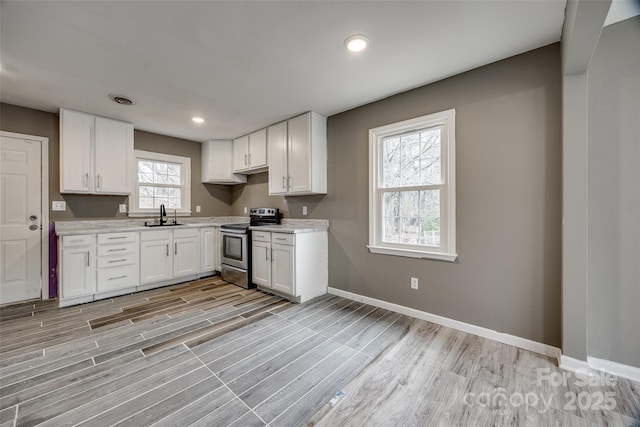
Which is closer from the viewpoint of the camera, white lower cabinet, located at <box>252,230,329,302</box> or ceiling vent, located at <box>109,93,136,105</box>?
ceiling vent, located at <box>109,93,136,105</box>

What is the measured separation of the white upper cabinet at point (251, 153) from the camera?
412cm

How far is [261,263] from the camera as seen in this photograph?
12.0ft

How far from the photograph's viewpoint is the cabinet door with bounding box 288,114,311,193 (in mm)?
3424

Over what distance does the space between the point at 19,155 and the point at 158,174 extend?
5.04 feet

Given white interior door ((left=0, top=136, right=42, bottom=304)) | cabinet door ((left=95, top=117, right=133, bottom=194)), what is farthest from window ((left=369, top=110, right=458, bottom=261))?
white interior door ((left=0, top=136, right=42, bottom=304))

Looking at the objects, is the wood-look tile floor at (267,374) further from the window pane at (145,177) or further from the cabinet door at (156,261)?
the window pane at (145,177)

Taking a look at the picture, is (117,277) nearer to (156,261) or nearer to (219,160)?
(156,261)

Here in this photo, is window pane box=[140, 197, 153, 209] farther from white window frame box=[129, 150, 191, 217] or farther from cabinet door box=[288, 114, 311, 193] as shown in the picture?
cabinet door box=[288, 114, 311, 193]

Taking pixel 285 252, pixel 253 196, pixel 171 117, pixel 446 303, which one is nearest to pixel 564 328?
pixel 446 303

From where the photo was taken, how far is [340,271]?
348 centimetres

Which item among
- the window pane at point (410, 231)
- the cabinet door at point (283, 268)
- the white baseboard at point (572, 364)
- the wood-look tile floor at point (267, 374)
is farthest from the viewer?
the cabinet door at point (283, 268)

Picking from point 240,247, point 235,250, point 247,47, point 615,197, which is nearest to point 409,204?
point 615,197

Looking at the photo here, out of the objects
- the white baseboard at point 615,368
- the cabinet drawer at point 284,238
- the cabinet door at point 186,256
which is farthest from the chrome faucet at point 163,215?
the white baseboard at point 615,368

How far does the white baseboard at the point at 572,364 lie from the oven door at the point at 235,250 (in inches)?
134
